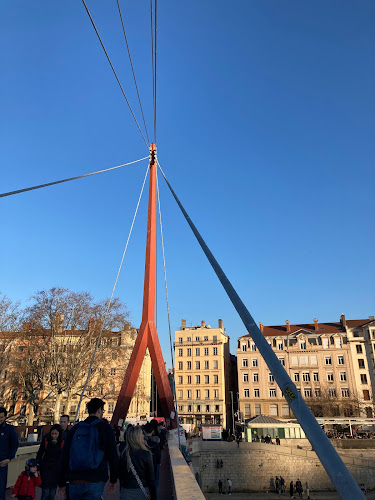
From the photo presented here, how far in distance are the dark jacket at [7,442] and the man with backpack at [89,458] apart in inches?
76.3

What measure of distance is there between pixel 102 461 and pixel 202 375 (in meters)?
51.9

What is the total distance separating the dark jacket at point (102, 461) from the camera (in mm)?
3070

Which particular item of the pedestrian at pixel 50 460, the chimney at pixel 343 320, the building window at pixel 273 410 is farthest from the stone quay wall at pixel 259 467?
the pedestrian at pixel 50 460

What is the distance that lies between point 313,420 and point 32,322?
1210 inches

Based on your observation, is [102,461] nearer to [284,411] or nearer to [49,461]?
[49,461]

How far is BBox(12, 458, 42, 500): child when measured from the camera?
198 inches

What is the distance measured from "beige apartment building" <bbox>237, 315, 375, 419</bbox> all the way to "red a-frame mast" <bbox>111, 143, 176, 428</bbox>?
104ft

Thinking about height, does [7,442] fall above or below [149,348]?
below

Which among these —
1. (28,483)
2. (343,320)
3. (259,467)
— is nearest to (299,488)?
(259,467)

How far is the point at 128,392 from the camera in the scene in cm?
1756

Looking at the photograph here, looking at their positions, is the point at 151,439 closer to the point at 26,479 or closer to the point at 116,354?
the point at 26,479

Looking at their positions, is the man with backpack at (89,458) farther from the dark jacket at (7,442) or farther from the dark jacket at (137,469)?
the dark jacket at (7,442)

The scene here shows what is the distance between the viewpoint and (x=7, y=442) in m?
4.72

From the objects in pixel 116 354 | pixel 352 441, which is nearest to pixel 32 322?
pixel 116 354
